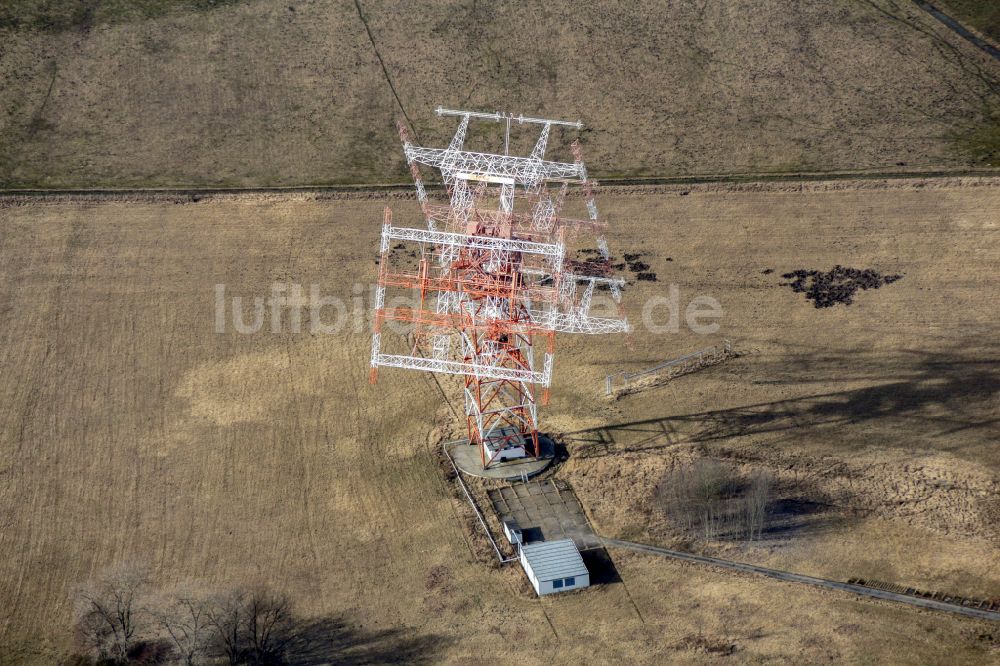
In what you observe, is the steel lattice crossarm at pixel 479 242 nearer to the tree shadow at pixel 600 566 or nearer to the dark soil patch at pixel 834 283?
the tree shadow at pixel 600 566

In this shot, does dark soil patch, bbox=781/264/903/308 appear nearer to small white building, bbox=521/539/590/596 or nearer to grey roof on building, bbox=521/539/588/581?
grey roof on building, bbox=521/539/588/581

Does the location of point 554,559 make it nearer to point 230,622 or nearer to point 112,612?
point 230,622

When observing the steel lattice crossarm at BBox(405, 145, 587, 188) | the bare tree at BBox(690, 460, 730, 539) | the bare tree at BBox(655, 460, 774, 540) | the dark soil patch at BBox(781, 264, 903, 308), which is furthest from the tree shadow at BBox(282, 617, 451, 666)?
the dark soil patch at BBox(781, 264, 903, 308)

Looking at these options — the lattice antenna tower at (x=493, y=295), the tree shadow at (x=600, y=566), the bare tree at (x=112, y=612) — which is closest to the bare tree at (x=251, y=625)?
the bare tree at (x=112, y=612)

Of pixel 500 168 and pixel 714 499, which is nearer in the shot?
pixel 714 499

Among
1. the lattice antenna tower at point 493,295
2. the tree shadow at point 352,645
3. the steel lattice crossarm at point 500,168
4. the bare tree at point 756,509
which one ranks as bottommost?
the tree shadow at point 352,645

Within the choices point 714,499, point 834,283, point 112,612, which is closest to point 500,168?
point 714,499

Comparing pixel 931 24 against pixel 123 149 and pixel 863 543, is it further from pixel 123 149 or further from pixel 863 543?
pixel 123 149
